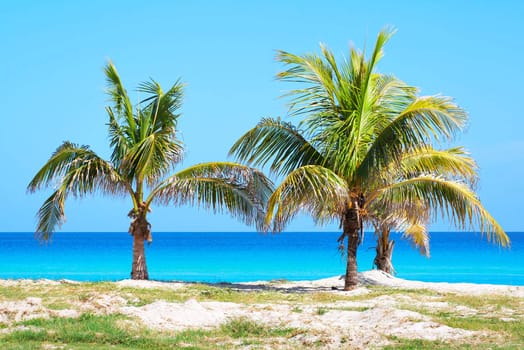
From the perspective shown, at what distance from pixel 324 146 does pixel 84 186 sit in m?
5.28

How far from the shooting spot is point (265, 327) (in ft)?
33.6

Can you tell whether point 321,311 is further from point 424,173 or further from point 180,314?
point 424,173

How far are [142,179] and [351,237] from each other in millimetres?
4735

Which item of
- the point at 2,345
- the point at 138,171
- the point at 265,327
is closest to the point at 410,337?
the point at 265,327

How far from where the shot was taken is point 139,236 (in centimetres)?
1753

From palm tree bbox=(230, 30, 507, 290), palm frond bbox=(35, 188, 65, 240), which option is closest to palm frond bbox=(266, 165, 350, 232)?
palm tree bbox=(230, 30, 507, 290)

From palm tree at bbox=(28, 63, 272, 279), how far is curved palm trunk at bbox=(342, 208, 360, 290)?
2.05 meters

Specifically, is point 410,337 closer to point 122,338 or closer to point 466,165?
point 122,338

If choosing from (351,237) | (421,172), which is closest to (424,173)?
(421,172)

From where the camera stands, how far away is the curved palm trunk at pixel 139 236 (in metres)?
17.5

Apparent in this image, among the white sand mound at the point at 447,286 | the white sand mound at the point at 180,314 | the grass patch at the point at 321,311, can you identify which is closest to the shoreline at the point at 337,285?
the white sand mound at the point at 447,286

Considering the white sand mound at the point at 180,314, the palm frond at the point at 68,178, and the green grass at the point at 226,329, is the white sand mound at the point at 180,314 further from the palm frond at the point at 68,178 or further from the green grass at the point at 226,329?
the palm frond at the point at 68,178

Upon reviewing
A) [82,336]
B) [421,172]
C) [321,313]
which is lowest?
[82,336]

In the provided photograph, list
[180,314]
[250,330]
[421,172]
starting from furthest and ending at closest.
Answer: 1. [421,172]
2. [180,314]
3. [250,330]
